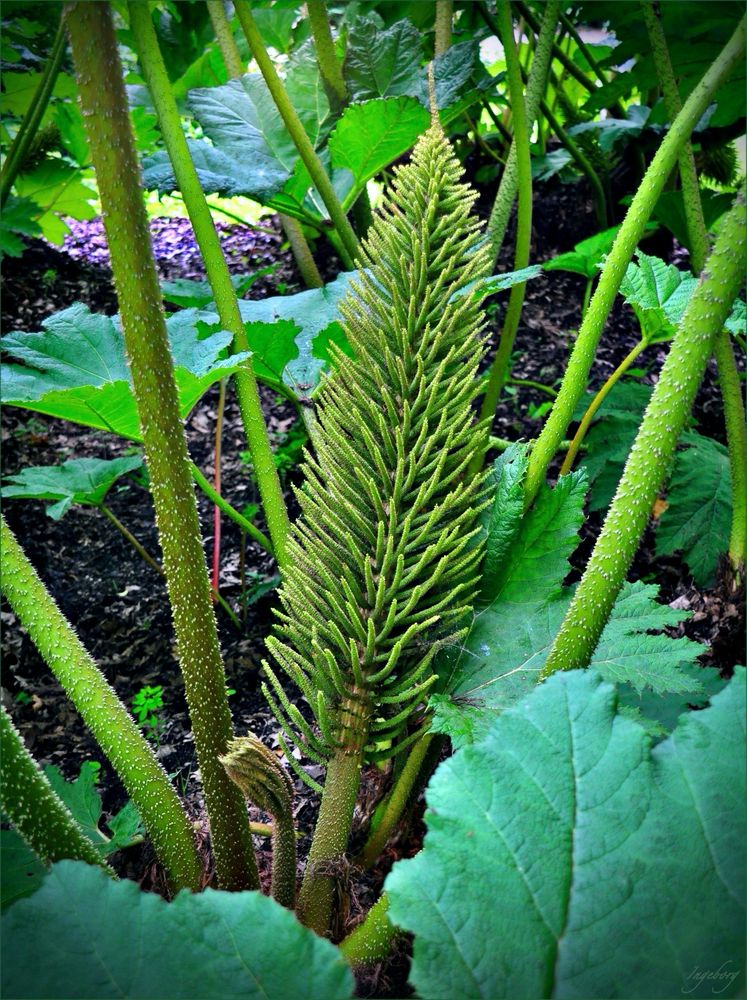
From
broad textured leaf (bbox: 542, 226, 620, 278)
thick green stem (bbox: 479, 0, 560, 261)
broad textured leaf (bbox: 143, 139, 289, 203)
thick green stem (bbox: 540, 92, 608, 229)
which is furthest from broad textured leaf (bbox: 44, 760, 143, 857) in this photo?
thick green stem (bbox: 540, 92, 608, 229)

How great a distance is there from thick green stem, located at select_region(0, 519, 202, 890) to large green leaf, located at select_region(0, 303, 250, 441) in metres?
0.37

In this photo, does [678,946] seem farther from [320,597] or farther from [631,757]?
[320,597]

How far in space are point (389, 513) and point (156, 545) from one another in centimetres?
168

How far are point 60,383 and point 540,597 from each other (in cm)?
103

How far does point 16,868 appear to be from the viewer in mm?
972

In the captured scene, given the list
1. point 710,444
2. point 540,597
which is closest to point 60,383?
point 540,597

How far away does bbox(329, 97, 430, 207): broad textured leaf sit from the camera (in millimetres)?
2000

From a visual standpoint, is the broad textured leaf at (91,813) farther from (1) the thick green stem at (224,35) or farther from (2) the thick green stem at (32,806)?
(1) the thick green stem at (224,35)

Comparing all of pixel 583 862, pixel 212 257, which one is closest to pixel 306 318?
pixel 212 257

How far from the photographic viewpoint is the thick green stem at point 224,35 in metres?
2.21

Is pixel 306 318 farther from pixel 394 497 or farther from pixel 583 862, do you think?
pixel 583 862

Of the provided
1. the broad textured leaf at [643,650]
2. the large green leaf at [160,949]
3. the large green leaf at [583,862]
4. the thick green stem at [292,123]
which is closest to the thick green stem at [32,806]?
the large green leaf at [160,949]

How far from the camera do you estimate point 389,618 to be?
3.54 feet

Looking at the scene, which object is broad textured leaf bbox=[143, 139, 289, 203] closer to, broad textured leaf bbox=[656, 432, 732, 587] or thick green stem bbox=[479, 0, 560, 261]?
thick green stem bbox=[479, 0, 560, 261]
